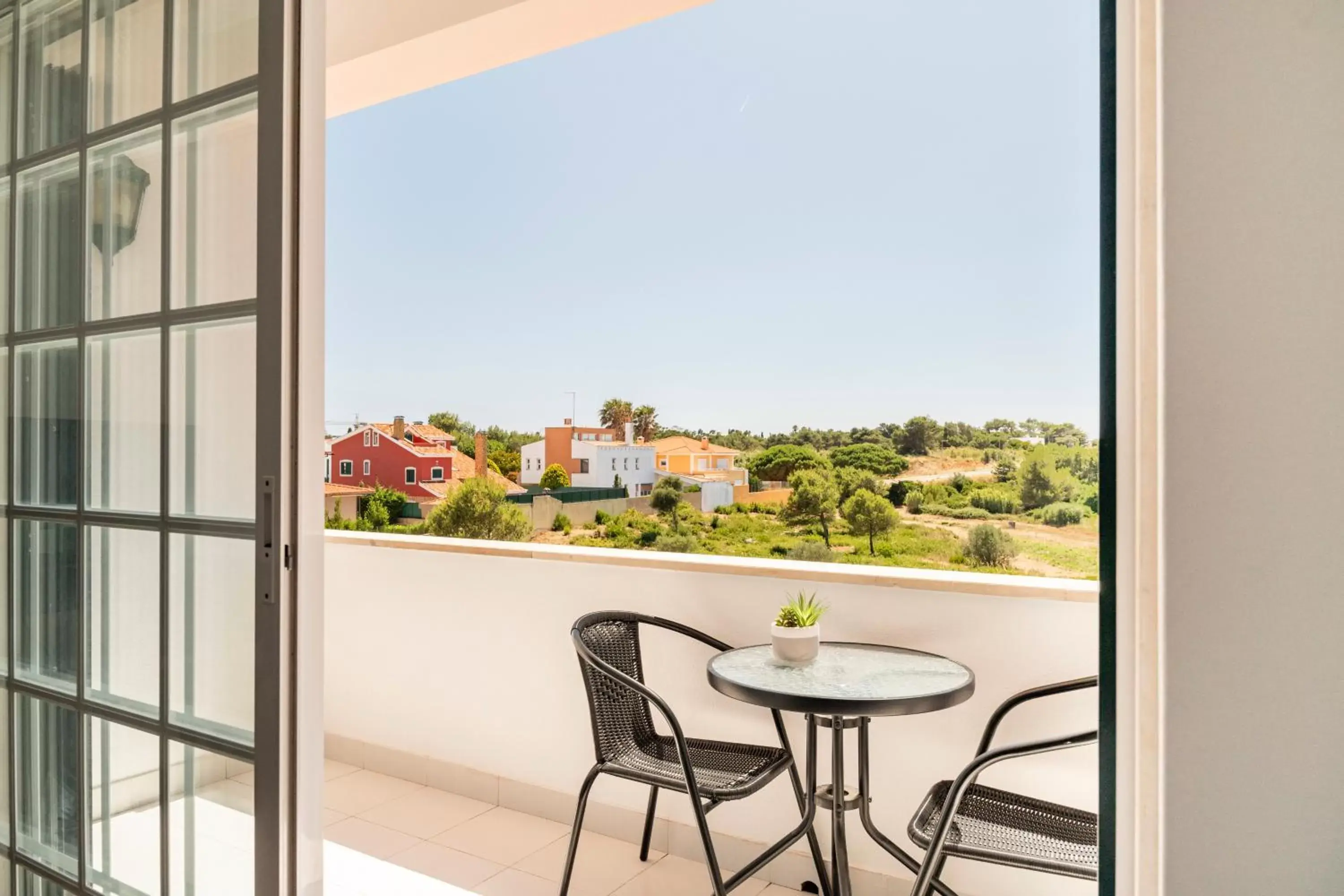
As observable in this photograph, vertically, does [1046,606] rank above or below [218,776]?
above

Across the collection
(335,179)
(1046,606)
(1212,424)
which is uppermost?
(335,179)

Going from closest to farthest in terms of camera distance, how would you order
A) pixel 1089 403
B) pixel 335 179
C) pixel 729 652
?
pixel 729 652 < pixel 1089 403 < pixel 335 179

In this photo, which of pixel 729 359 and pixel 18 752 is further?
pixel 729 359

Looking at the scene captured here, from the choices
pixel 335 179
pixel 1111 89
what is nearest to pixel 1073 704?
pixel 1111 89

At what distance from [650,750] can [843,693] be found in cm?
69

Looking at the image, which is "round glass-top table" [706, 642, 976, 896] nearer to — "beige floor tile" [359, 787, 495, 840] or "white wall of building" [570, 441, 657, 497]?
"beige floor tile" [359, 787, 495, 840]

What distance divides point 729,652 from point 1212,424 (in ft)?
5.50

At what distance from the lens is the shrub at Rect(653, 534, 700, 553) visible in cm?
462

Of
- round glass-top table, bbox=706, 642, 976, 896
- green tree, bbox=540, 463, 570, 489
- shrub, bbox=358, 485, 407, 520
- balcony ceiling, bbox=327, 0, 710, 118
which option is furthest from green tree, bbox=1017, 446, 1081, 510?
shrub, bbox=358, 485, 407, 520

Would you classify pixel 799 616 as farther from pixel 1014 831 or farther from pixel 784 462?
pixel 784 462

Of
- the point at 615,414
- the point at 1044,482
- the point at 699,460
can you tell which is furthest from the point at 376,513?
the point at 1044,482

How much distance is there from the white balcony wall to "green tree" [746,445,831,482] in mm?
1620

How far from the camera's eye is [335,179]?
531 cm

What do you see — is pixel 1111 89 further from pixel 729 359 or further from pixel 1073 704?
pixel 729 359
